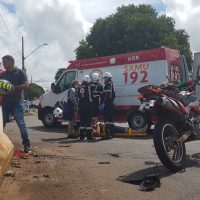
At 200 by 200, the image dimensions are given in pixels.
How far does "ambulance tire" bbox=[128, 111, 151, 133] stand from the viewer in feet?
47.1

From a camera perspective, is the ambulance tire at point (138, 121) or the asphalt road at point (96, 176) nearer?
the asphalt road at point (96, 176)

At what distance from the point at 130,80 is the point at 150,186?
9.30 m

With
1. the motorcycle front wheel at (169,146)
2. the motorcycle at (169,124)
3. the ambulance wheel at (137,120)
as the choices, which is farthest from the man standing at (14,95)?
the ambulance wheel at (137,120)

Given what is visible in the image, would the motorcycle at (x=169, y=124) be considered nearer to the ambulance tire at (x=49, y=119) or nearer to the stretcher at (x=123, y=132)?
the stretcher at (x=123, y=132)

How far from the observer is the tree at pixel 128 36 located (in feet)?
149

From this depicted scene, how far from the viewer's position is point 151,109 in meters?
7.38

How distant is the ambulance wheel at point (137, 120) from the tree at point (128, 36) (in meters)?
30.8

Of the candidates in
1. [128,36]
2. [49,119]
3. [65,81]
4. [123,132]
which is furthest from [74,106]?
[128,36]

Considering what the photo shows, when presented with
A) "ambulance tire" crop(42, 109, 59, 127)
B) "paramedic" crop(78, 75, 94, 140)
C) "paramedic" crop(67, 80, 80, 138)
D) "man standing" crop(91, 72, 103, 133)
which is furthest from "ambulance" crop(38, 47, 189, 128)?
"paramedic" crop(78, 75, 94, 140)

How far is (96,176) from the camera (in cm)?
682

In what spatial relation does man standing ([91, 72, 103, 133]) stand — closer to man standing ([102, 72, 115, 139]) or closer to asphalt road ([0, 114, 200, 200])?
man standing ([102, 72, 115, 139])

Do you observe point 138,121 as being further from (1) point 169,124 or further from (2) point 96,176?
(2) point 96,176

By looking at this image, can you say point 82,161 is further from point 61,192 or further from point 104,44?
point 104,44

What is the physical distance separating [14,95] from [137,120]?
21.6 feet
